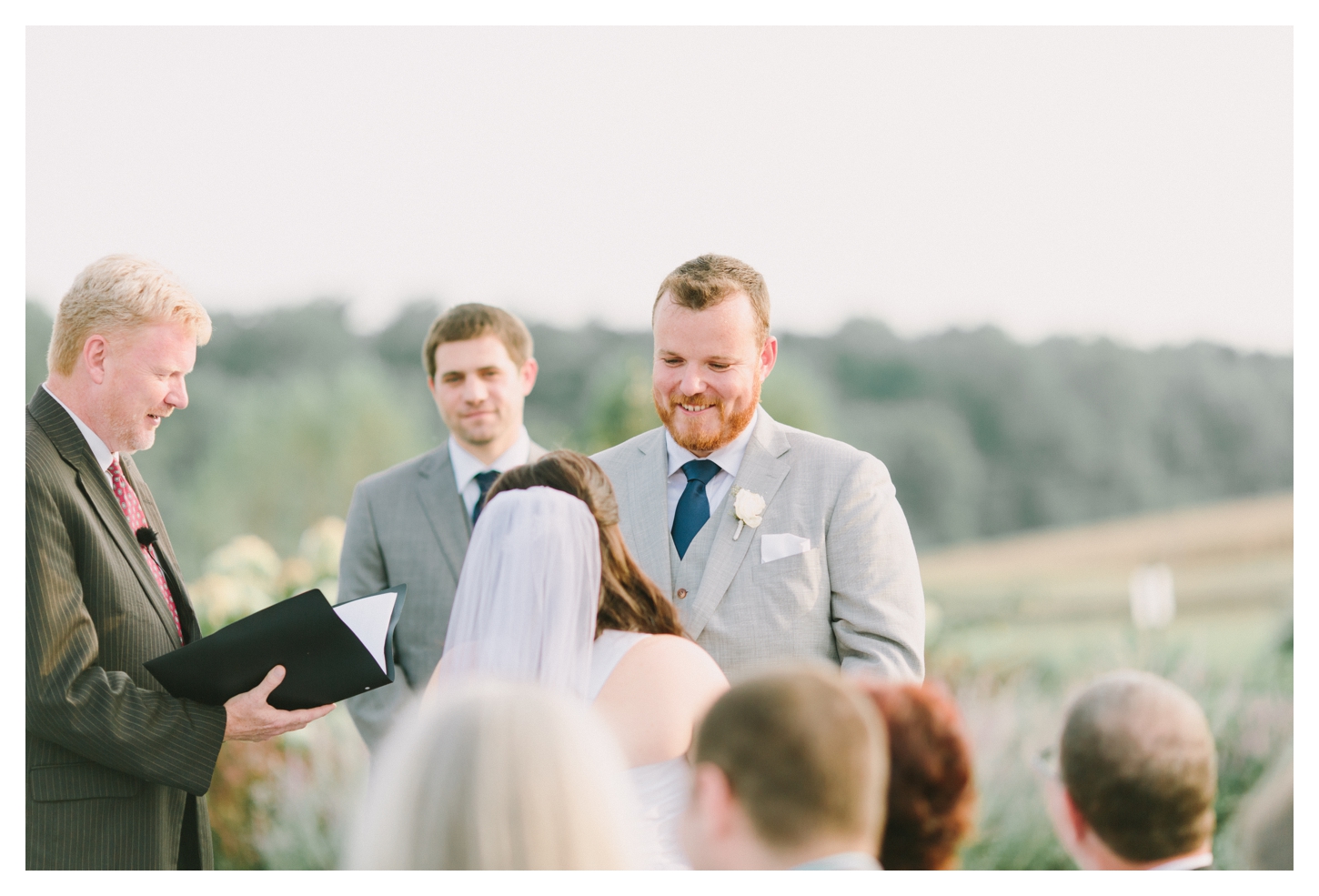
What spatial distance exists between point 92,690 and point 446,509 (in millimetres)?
1556

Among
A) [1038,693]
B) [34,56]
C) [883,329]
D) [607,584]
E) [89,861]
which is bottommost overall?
[1038,693]

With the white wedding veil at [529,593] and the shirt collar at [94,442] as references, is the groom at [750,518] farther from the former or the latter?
the shirt collar at [94,442]

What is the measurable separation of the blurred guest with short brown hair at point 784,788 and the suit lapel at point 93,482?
187cm

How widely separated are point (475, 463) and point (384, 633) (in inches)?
50.6

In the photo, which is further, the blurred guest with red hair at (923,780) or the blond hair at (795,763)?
the blurred guest with red hair at (923,780)

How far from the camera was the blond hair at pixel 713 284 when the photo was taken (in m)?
3.22

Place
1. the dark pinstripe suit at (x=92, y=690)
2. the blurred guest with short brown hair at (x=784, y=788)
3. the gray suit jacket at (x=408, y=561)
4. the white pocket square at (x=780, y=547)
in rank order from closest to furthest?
1. the blurred guest with short brown hair at (x=784, y=788)
2. the dark pinstripe suit at (x=92, y=690)
3. the white pocket square at (x=780, y=547)
4. the gray suit jacket at (x=408, y=561)

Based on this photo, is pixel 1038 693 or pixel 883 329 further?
pixel 883 329

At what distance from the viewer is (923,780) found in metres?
2.02

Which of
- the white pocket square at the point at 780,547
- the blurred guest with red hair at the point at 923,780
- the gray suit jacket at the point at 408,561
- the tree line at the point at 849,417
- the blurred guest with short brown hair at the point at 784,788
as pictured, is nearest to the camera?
the blurred guest with short brown hair at the point at 784,788

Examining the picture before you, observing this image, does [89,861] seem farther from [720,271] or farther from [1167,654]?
[1167,654]

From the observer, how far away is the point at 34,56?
165 inches

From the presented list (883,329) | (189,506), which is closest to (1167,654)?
(883,329)

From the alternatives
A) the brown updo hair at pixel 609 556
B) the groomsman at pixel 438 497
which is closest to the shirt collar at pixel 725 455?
the brown updo hair at pixel 609 556
